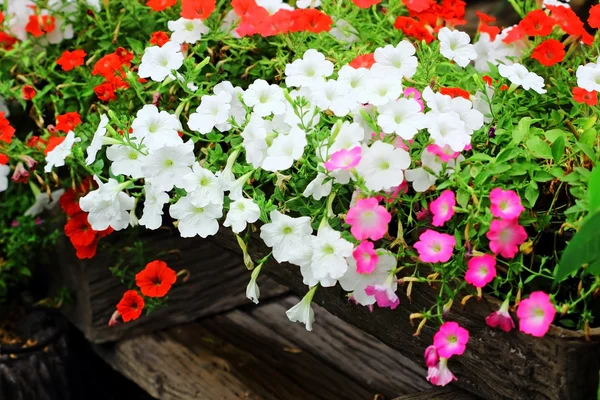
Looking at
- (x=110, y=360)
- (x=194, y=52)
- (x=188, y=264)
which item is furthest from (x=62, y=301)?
(x=194, y=52)

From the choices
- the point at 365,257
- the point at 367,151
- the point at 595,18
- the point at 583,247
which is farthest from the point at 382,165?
the point at 595,18

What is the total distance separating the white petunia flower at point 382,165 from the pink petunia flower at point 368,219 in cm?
3

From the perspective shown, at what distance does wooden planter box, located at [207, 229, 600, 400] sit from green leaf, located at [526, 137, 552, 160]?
9.1 inches

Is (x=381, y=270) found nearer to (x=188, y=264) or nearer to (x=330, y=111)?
(x=330, y=111)

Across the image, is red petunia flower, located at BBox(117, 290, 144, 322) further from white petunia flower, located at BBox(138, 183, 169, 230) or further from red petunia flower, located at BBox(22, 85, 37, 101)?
red petunia flower, located at BBox(22, 85, 37, 101)

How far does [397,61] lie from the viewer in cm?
138

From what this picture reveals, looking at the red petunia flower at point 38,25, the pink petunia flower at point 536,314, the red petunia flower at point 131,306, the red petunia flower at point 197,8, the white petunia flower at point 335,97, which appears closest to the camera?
the pink petunia flower at point 536,314

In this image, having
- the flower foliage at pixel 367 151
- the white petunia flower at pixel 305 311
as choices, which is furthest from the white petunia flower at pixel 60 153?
the white petunia flower at pixel 305 311

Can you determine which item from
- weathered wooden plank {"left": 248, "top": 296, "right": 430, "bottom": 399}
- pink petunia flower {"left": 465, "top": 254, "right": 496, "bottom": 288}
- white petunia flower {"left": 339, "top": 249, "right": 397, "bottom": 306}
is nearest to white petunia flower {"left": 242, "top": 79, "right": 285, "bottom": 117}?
white petunia flower {"left": 339, "top": 249, "right": 397, "bottom": 306}

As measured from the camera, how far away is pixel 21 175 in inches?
67.5

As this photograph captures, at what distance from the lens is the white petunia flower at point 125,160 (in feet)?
4.58

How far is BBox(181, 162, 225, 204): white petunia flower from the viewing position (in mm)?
1304

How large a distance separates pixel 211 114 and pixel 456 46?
0.46m

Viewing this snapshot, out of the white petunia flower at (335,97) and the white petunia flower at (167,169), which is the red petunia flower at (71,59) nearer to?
the white petunia flower at (167,169)
